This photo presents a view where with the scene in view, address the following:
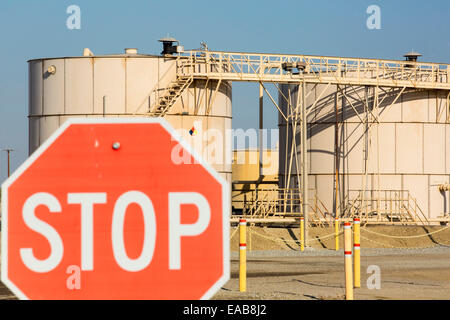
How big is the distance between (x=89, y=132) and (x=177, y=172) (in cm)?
42

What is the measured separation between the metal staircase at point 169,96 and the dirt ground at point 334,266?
7.46 metres

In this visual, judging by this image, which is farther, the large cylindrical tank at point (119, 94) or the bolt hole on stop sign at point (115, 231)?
the large cylindrical tank at point (119, 94)

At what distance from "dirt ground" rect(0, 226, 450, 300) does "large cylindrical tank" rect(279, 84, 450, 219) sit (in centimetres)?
892

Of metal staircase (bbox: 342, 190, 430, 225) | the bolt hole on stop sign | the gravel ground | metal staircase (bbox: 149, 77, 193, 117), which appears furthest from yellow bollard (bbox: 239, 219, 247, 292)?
metal staircase (bbox: 342, 190, 430, 225)

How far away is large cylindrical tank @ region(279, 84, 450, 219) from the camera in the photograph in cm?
4631

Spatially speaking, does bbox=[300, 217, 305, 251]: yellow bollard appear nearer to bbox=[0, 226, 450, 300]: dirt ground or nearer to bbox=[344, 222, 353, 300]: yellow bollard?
bbox=[0, 226, 450, 300]: dirt ground

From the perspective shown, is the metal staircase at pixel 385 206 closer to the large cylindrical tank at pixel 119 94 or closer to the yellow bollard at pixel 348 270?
the large cylindrical tank at pixel 119 94

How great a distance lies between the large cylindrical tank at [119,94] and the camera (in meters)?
40.7

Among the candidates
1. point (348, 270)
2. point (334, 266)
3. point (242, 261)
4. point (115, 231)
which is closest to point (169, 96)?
point (334, 266)

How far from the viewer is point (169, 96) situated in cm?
4050

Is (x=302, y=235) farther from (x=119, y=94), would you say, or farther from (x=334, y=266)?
(x=119, y=94)

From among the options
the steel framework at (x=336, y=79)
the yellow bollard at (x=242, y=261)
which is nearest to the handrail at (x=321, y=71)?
the steel framework at (x=336, y=79)

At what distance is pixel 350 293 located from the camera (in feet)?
43.2
